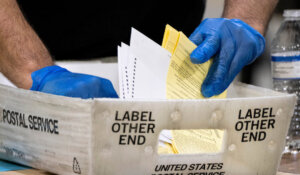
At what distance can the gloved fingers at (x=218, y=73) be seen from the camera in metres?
0.92

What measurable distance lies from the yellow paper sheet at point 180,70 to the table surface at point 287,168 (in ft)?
0.76

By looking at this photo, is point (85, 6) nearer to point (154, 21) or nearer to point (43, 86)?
point (154, 21)

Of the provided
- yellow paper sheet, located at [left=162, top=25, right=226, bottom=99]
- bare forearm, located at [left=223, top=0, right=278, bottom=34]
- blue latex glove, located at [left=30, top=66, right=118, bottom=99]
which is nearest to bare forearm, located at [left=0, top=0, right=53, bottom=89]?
blue latex glove, located at [left=30, top=66, right=118, bottom=99]

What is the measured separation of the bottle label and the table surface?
0.19 metres

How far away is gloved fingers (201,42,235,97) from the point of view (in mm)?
924

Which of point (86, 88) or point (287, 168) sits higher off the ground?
point (86, 88)

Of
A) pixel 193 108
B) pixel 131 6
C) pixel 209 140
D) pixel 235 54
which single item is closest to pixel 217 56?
pixel 235 54

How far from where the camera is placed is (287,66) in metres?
1.09

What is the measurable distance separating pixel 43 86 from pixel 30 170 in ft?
0.52

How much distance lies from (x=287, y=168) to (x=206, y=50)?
30cm

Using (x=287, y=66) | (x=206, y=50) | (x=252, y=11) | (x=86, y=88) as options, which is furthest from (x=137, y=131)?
(x=252, y=11)

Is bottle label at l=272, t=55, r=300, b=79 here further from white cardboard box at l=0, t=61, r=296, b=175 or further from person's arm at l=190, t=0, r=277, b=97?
white cardboard box at l=0, t=61, r=296, b=175

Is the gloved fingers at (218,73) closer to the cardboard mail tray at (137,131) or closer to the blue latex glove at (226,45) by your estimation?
the blue latex glove at (226,45)

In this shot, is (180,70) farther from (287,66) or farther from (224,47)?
(287,66)
